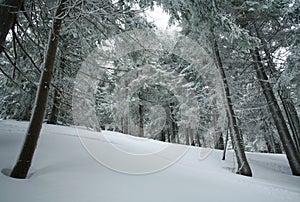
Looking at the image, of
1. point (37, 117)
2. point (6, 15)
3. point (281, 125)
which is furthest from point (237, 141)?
point (6, 15)

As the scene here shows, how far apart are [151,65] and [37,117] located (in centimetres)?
777

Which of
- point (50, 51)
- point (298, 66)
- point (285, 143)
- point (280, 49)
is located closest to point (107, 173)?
point (50, 51)

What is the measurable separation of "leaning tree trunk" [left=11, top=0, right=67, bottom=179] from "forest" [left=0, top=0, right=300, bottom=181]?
0.05 feet

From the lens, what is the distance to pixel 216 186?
11.8 feet

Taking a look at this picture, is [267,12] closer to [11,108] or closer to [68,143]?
[68,143]

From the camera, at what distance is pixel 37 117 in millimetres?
2945

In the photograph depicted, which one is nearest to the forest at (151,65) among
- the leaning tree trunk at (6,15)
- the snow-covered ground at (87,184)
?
the leaning tree trunk at (6,15)

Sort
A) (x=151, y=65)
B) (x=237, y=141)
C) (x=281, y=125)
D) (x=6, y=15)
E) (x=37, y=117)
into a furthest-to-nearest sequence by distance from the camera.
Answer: (x=151, y=65)
(x=281, y=125)
(x=237, y=141)
(x=37, y=117)
(x=6, y=15)

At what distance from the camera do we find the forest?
3334mm

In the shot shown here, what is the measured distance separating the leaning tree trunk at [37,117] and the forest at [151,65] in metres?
0.01

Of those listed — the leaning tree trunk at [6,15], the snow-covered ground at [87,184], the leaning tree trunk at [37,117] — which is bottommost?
the snow-covered ground at [87,184]

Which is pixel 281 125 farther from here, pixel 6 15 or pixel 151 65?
pixel 6 15

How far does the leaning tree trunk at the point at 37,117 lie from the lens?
2.67 meters

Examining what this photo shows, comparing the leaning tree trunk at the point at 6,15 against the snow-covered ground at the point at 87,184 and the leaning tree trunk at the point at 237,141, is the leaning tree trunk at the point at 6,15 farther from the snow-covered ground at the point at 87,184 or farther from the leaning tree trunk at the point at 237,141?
the leaning tree trunk at the point at 237,141
